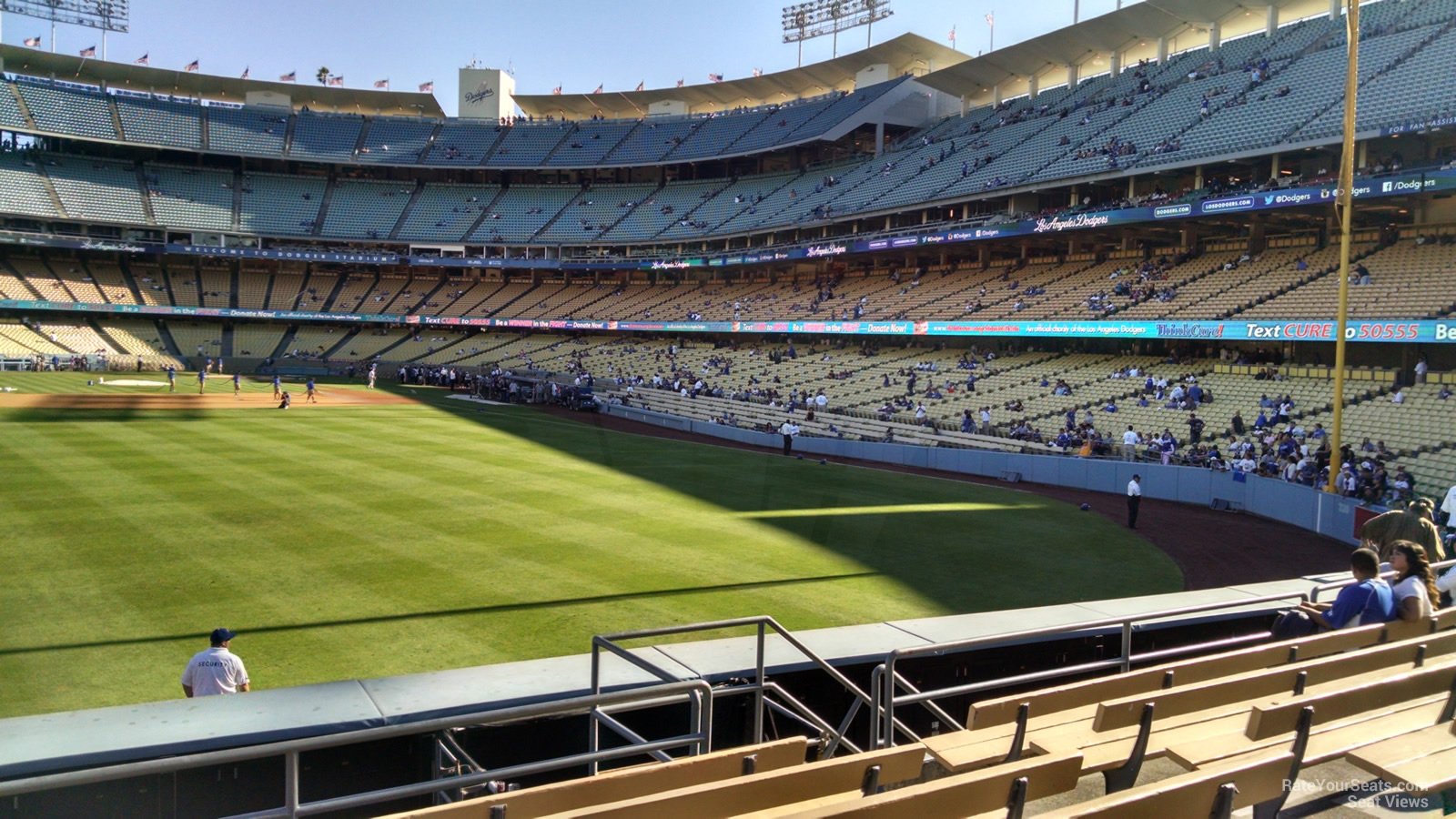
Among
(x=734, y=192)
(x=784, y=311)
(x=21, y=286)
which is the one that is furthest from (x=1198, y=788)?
(x=21, y=286)

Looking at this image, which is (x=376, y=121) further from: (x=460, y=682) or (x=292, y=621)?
(x=460, y=682)

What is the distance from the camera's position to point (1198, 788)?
330cm

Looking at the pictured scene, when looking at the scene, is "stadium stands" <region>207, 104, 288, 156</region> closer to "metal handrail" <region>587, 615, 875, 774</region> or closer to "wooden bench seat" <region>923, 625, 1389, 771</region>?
"metal handrail" <region>587, 615, 875, 774</region>

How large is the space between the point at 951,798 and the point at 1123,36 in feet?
177

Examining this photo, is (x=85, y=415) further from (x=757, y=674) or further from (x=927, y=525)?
(x=757, y=674)

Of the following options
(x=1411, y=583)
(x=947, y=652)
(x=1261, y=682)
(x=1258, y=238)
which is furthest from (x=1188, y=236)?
(x=1261, y=682)

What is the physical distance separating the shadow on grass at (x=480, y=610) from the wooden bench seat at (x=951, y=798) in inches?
358

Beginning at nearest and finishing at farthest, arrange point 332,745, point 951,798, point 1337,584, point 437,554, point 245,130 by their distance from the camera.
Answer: point 951,798, point 332,745, point 1337,584, point 437,554, point 245,130

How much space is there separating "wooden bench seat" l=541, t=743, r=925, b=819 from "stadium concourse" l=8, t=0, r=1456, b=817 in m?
0.02

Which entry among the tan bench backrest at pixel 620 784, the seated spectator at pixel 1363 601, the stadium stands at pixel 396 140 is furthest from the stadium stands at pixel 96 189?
the seated spectator at pixel 1363 601

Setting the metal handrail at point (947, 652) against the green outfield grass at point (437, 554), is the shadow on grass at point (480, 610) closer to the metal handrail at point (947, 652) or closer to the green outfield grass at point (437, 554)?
the green outfield grass at point (437, 554)

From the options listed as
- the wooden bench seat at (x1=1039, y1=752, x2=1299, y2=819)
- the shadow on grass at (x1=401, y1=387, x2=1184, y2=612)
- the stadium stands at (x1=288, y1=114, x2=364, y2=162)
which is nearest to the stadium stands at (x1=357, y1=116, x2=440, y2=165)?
the stadium stands at (x1=288, y1=114, x2=364, y2=162)

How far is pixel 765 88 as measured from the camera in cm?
7250

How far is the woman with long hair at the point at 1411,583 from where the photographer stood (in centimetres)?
621
